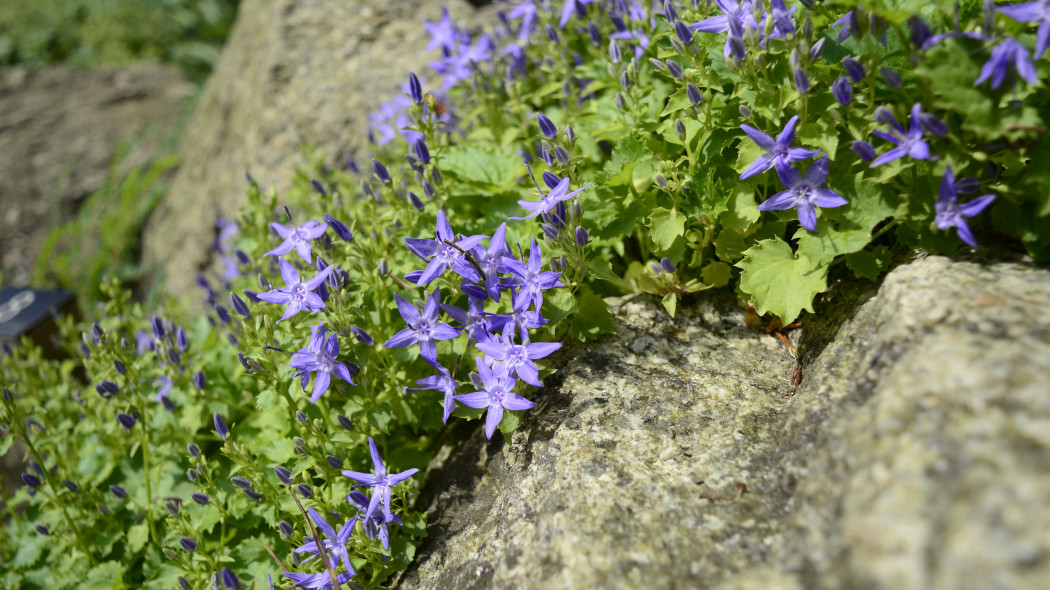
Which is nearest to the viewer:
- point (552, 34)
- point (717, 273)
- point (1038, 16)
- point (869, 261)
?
point (1038, 16)

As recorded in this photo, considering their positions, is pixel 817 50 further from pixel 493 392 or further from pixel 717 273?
pixel 493 392

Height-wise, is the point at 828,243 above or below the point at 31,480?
above

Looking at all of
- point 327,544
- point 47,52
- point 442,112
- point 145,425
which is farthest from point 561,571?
point 47,52

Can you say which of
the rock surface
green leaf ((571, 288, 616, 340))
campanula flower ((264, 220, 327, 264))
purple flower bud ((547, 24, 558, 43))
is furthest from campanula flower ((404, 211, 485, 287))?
the rock surface

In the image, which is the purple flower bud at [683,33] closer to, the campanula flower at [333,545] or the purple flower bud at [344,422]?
the purple flower bud at [344,422]

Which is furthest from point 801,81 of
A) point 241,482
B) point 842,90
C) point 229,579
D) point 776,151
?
point 229,579

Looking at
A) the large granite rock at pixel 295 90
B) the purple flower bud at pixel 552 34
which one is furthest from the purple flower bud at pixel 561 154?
the large granite rock at pixel 295 90

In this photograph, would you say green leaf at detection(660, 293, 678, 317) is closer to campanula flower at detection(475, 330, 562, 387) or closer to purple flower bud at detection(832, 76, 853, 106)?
campanula flower at detection(475, 330, 562, 387)

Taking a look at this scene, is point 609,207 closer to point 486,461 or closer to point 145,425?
point 486,461
